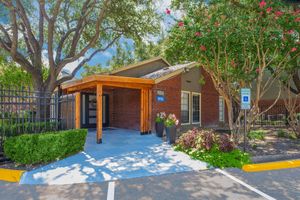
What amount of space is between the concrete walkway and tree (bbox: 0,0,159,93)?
247 inches

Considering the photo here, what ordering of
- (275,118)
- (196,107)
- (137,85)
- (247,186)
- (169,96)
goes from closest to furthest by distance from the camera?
(247,186) < (137,85) < (169,96) < (196,107) < (275,118)

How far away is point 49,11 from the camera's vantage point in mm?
14406

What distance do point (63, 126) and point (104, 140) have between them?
2.33 metres

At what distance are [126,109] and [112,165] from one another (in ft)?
25.7

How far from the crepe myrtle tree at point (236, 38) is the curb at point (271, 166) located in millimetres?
2370

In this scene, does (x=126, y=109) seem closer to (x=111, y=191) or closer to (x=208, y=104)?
(x=208, y=104)

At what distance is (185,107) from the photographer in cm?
1469

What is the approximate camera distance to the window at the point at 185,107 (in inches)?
567

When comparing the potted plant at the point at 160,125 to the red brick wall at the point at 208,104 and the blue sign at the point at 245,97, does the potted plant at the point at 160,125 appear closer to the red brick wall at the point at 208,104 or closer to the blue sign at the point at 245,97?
the blue sign at the point at 245,97

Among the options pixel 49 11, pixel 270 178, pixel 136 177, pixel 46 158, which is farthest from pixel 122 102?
pixel 270 178

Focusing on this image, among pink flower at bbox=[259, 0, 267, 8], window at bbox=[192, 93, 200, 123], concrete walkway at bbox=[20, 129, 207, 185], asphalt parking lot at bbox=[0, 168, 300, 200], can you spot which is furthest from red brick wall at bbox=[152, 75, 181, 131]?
asphalt parking lot at bbox=[0, 168, 300, 200]

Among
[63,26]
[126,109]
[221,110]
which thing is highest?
[63,26]

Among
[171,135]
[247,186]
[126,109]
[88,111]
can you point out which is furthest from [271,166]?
[88,111]

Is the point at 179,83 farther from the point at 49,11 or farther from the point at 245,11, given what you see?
the point at 49,11
